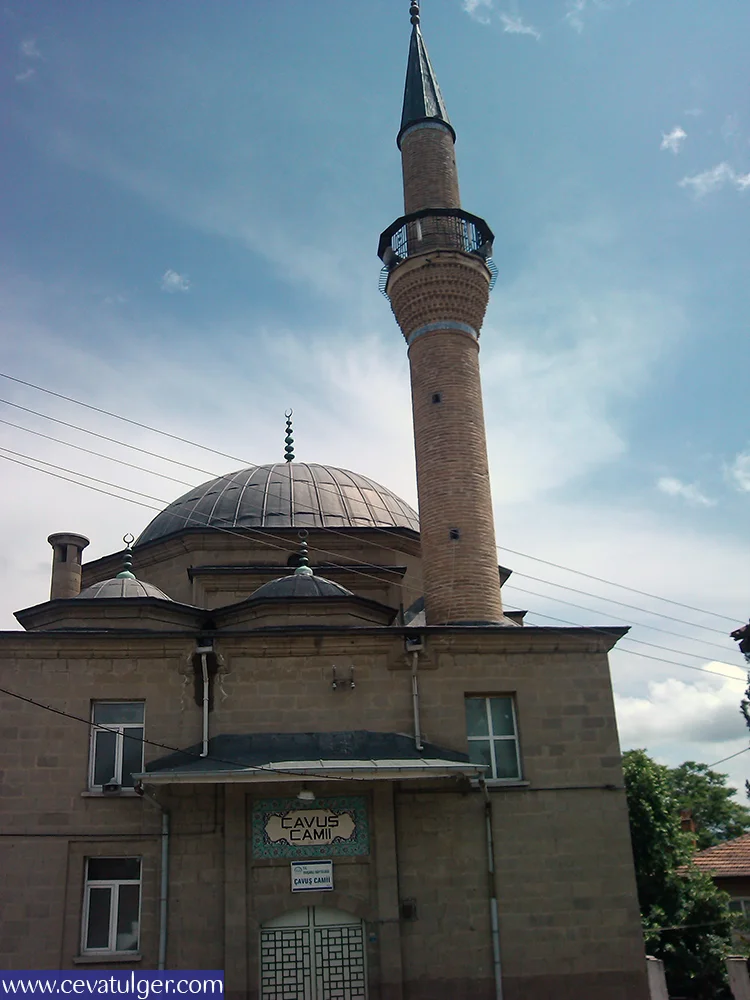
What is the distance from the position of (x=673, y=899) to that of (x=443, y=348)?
10288 mm

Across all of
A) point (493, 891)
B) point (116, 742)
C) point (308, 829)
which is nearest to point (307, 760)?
point (308, 829)

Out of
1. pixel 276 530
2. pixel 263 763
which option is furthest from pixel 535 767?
pixel 276 530

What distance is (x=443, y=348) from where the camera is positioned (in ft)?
49.6

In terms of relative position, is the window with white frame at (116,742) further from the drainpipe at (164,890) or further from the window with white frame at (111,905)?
the window with white frame at (111,905)

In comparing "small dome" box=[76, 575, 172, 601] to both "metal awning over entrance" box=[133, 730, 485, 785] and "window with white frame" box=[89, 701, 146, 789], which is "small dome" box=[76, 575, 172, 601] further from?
"metal awning over entrance" box=[133, 730, 485, 785]

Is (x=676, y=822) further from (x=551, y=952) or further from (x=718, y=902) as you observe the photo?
(x=551, y=952)

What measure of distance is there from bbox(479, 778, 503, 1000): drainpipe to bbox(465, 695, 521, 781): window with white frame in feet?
1.28

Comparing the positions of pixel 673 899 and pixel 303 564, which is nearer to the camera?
pixel 303 564

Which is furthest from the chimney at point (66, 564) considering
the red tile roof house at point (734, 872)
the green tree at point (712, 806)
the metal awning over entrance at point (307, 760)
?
the green tree at point (712, 806)

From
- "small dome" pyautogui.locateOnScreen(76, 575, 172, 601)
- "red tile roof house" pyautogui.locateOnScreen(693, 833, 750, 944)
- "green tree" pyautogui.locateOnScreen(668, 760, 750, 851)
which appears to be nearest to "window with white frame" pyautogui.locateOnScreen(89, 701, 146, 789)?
"small dome" pyautogui.locateOnScreen(76, 575, 172, 601)

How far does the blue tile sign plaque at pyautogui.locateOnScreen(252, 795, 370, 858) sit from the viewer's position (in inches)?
406

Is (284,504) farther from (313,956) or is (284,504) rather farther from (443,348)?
(313,956)

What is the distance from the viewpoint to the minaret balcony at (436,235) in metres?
15.8

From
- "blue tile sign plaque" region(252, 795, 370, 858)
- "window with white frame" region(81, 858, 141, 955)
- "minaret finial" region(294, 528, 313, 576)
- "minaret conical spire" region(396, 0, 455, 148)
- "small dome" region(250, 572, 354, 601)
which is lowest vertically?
"window with white frame" region(81, 858, 141, 955)
